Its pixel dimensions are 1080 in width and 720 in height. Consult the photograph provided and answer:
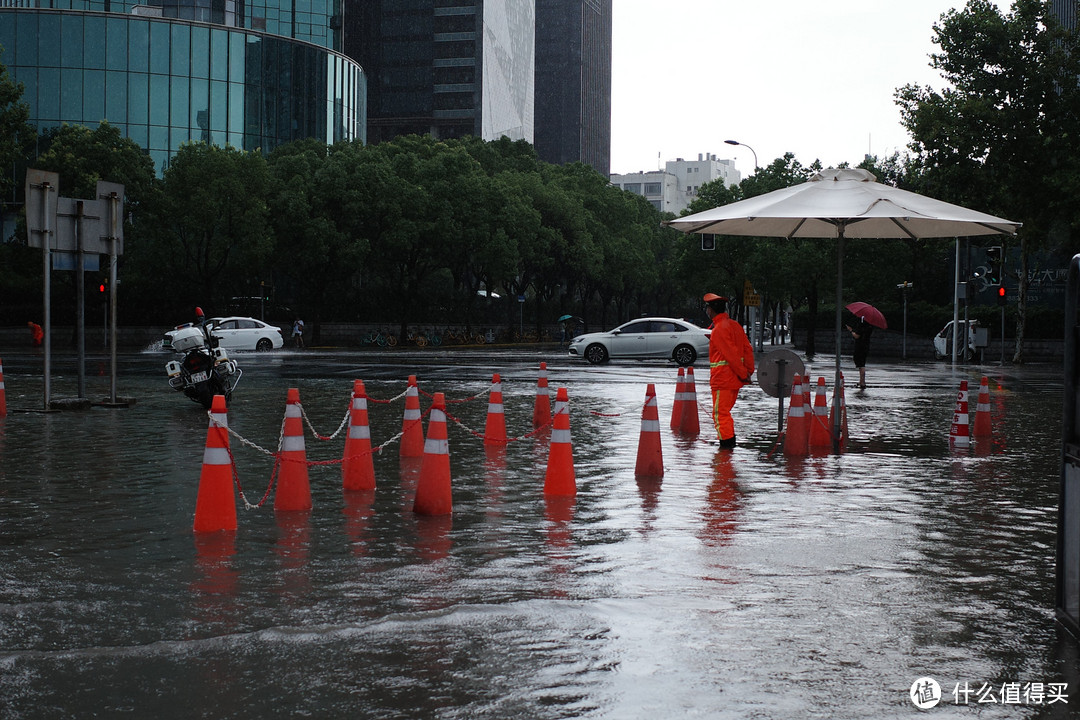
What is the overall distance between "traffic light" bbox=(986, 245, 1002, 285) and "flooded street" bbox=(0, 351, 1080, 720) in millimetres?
26315

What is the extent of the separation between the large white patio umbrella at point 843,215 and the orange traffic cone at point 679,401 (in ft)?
5.86

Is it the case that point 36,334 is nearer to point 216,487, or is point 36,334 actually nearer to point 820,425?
point 820,425

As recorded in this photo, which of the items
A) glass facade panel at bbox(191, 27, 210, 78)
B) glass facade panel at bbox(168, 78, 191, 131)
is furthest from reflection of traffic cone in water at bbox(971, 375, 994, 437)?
glass facade panel at bbox(191, 27, 210, 78)

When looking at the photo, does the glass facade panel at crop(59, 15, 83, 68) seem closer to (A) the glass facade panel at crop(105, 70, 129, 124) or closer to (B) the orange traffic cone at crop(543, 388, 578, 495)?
(A) the glass facade panel at crop(105, 70, 129, 124)

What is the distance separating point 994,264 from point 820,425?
87.9ft

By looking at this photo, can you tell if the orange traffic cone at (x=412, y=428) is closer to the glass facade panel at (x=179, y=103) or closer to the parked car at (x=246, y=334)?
the parked car at (x=246, y=334)

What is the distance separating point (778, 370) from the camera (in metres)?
13.5

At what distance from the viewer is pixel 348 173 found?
182 feet

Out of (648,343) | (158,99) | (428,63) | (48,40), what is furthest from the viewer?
(428,63)

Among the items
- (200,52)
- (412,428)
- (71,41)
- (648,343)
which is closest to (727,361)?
(412,428)

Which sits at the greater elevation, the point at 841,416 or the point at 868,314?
the point at 868,314

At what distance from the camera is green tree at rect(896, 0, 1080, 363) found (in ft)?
105

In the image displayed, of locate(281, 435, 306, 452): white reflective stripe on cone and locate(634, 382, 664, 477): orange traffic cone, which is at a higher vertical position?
locate(281, 435, 306, 452): white reflective stripe on cone

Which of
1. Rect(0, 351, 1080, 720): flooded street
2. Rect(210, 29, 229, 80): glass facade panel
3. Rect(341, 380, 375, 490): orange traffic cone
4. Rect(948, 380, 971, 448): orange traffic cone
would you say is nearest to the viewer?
Rect(0, 351, 1080, 720): flooded street
